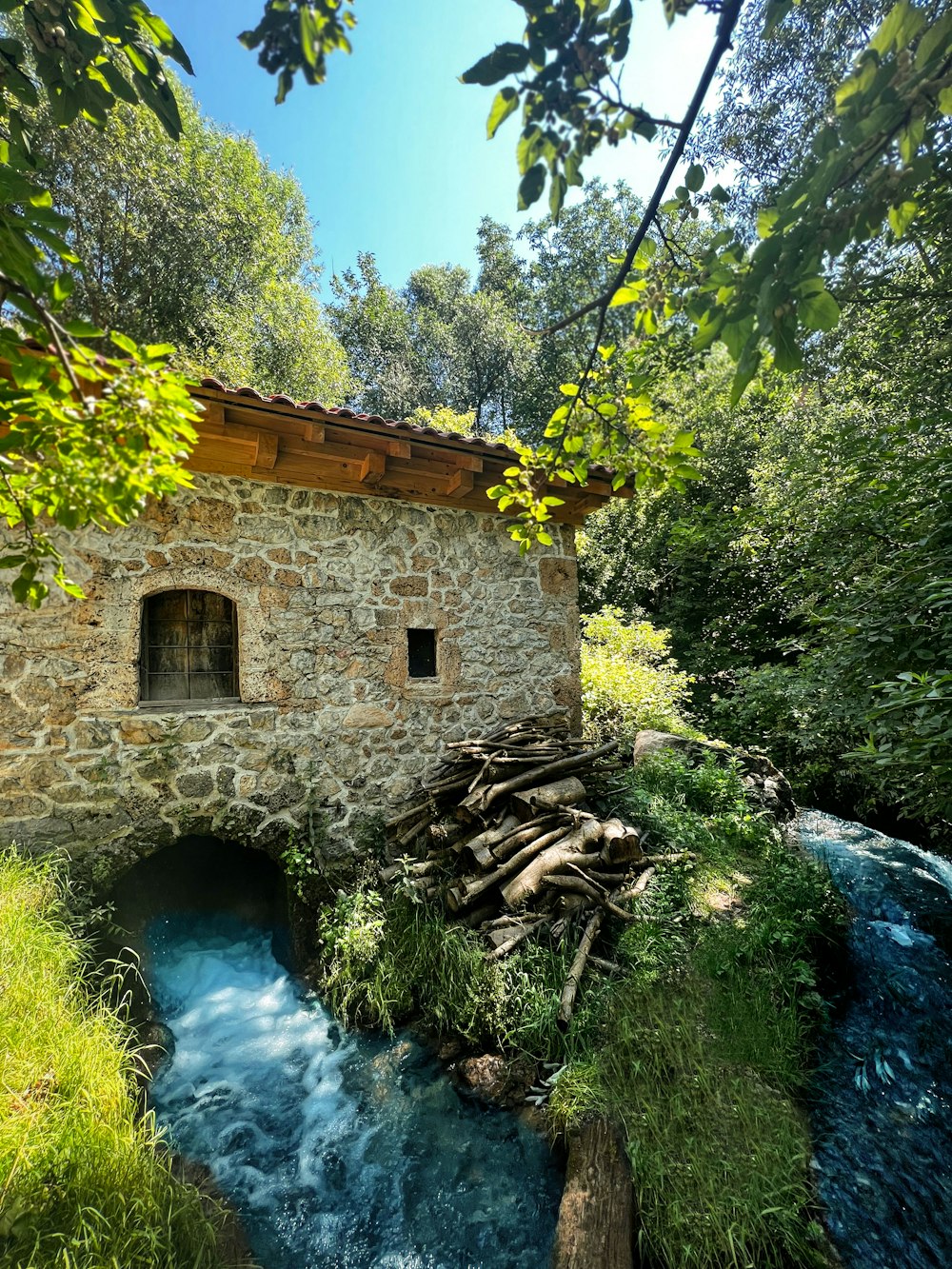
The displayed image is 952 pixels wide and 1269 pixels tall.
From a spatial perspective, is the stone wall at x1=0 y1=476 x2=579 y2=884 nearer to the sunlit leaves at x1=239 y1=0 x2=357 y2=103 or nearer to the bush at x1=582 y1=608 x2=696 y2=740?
the bush at x1=582 y1=608 x2=696 y2=740

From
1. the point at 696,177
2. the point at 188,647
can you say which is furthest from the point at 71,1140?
the point at 696,177

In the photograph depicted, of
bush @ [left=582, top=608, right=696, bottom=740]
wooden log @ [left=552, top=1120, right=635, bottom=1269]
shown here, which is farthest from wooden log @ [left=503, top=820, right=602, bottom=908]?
bush @ [left=582, top=608, right=696, bottom=740]

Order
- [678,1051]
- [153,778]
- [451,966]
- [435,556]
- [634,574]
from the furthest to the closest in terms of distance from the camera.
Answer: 1. [634,574]
2. [435,556]
3. [153,778]
4. [451,966]
5. [678,1051]

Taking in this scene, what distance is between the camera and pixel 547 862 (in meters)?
3.93

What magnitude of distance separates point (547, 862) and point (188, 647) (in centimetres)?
318

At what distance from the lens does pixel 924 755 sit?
10.6 feet

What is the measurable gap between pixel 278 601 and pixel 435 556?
1481mm

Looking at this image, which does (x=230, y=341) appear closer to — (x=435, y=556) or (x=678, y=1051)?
(x=435, y=556)

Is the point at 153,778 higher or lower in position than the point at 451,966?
higher

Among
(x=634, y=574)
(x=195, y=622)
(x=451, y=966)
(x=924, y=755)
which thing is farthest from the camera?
(x=634, y=574)

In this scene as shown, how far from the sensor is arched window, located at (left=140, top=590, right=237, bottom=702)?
169 inches

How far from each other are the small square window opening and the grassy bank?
1883mm

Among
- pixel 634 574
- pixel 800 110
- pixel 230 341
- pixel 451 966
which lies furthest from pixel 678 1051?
pixel 230 341

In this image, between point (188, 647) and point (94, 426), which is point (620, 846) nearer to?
point (188, 647)
